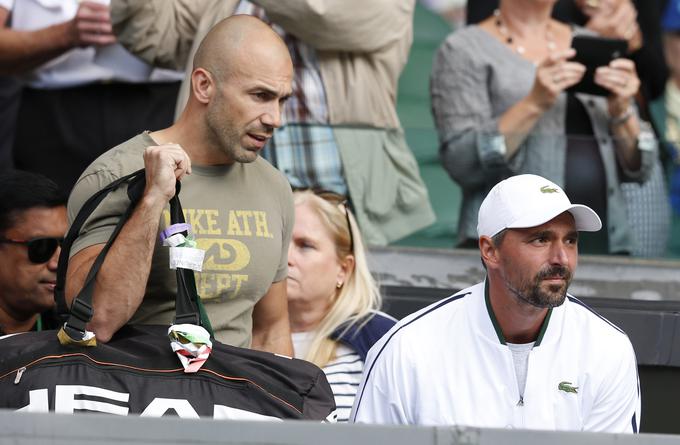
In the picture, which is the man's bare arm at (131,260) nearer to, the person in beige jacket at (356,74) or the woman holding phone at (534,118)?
the person in beige jacket at (356,74)

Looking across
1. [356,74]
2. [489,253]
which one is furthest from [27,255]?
[356,74]

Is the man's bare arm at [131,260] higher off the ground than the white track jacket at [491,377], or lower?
higher

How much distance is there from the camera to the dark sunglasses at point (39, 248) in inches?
191

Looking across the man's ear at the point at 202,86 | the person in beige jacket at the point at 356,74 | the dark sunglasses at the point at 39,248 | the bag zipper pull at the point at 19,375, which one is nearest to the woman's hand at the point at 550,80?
the person in beige jacket at the point at 356,74

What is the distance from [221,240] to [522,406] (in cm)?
106

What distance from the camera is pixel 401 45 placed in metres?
6.22

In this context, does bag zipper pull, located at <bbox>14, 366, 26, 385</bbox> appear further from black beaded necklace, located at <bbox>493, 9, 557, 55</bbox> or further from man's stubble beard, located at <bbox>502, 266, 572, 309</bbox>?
black beaded necklace, located at <bbox>493, 9, 557, 55</bbox>

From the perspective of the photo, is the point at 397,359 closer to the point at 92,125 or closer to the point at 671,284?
the point at 671,284

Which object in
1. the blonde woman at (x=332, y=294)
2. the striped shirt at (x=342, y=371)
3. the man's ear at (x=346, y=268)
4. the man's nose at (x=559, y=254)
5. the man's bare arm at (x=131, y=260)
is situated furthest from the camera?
the man's ear at (x=346, y=268)

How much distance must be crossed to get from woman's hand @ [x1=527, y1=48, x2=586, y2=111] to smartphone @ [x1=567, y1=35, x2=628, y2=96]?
0.09 m

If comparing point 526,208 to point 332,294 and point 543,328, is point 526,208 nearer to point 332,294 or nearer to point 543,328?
point 543,328

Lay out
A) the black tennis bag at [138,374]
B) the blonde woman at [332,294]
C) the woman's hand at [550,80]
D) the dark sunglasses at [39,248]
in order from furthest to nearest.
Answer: the woman's hand at [550,80]
the blonde woman at [332,294]
the dark sunglasses at [39,248]
the black tennis bag at [138,374]

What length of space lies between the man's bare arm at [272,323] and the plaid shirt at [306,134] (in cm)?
120

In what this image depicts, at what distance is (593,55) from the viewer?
636 centimetres
